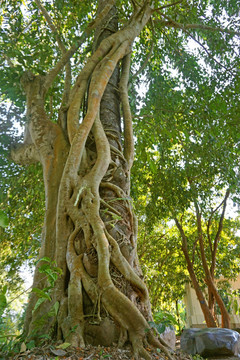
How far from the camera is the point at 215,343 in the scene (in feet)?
9.82

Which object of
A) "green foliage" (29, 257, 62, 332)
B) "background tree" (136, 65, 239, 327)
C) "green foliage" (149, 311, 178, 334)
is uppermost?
"background tree" (136, 65, 239, 327)

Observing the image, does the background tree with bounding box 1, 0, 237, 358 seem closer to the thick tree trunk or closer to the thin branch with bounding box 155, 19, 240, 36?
the thick tree trunk

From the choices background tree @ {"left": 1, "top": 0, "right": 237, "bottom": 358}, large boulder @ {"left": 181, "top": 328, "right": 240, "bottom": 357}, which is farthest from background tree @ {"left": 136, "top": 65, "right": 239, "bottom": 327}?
large boulder @ {"left": 181, "top": 328, "right": 240, "bottom": 357}

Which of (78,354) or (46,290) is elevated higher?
(46,290)

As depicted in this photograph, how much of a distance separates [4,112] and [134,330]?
344 cm

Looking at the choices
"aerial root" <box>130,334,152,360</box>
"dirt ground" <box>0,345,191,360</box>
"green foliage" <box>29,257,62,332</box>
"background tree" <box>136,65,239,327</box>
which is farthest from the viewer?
"background tree" <box>136,65,239,327</box>

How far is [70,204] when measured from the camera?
2.31m

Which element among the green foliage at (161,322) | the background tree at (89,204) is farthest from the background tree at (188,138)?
the green foliage at (161,322)

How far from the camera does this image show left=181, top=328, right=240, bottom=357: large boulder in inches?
116

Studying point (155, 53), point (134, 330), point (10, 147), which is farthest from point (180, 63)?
point (134, 330)

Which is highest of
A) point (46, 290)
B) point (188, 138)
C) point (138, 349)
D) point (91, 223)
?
point (188, 138)

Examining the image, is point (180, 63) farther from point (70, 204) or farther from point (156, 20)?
point (70, 204)

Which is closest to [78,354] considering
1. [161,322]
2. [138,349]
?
[138,349]

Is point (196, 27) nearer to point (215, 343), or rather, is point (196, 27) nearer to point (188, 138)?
point (188, 138)
